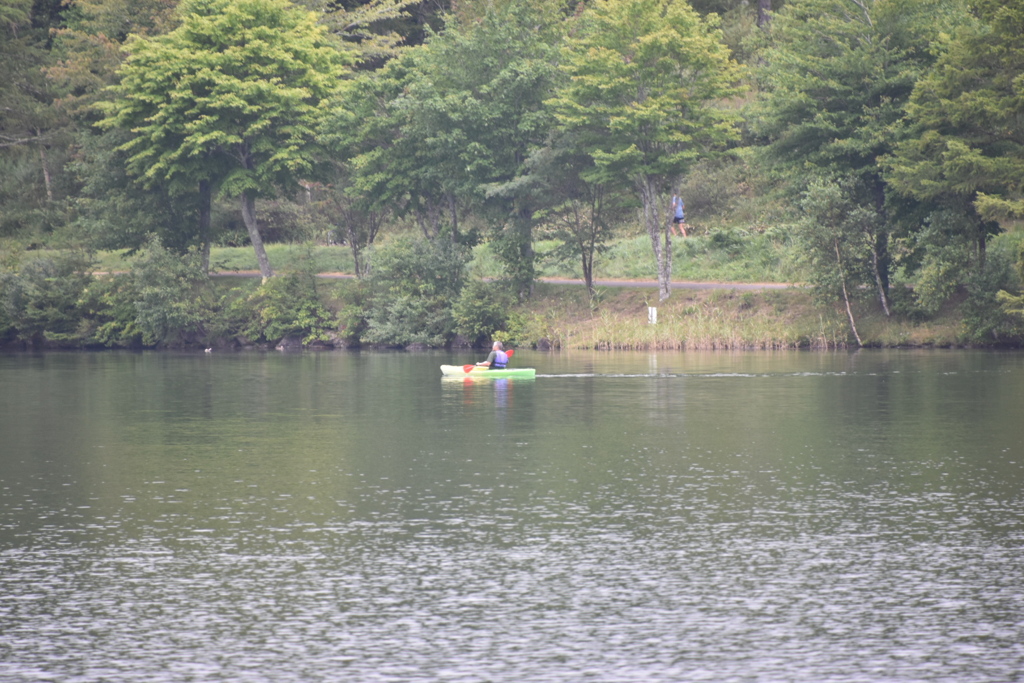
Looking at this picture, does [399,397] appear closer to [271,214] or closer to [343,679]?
[343,679]

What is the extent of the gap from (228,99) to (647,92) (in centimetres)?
2188

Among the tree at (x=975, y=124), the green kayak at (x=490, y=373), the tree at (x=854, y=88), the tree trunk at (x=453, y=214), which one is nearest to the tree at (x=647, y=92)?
the tree at (x=854, y=88)

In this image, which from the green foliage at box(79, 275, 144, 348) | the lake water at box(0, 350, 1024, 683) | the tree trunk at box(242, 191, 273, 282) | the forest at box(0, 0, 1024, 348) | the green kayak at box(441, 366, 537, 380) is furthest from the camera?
the tree trunk at box(242, 191, 273, 282)

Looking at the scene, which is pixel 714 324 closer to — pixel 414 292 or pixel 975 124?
pixel 975 124

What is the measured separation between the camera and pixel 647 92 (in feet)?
204

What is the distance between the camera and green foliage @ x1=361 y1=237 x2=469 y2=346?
209 feet

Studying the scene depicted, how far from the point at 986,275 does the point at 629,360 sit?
15428 mm

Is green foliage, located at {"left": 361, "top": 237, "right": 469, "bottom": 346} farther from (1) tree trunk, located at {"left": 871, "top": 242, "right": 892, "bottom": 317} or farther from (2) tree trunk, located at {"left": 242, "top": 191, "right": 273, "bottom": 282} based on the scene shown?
(1) tree trunk, located at {"left": 871, "top": 242, "right": 892, "bottom": 317}

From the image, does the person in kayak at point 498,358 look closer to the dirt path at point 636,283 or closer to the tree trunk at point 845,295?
the tree trunk at point 845,295

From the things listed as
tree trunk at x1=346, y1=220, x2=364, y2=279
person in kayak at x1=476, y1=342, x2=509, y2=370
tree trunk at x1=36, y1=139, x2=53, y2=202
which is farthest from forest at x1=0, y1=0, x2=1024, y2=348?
person in kayak at x1=476, y1=342, x2=509, y2=370

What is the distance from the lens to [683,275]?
68.8m

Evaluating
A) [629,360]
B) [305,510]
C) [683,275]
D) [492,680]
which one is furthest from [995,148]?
[492,680]

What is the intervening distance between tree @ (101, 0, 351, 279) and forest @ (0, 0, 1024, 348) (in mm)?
197

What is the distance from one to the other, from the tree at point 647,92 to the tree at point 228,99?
15.4 metres
